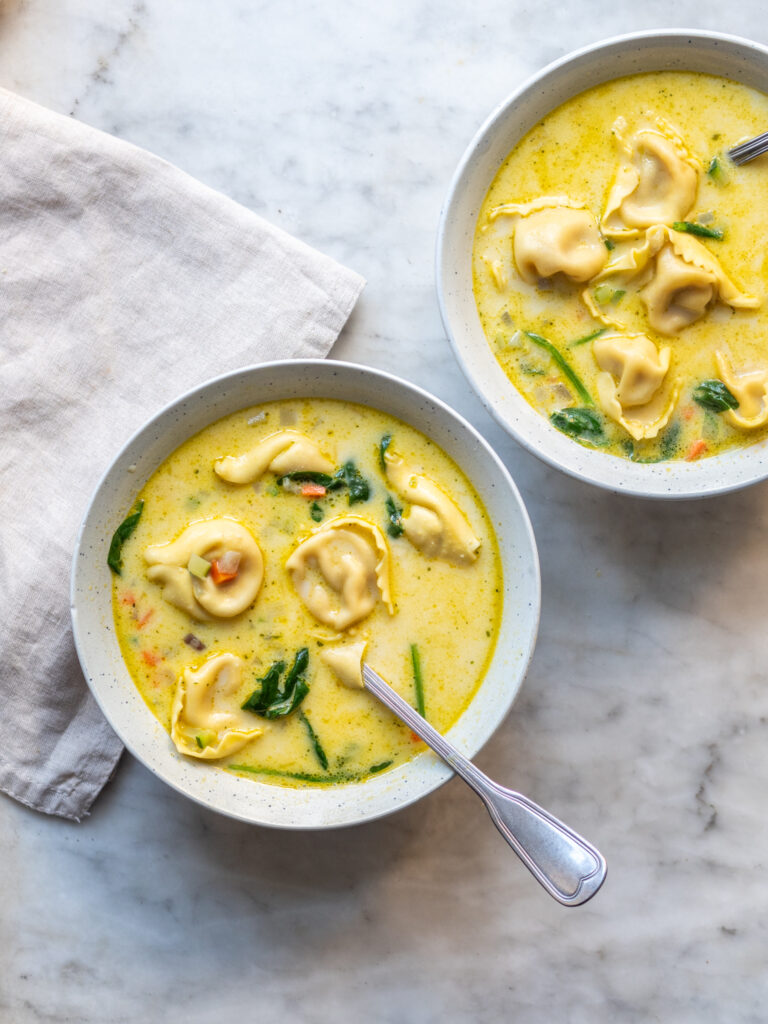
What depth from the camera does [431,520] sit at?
2.87 metres

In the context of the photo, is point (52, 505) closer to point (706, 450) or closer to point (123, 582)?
point (123, 582)

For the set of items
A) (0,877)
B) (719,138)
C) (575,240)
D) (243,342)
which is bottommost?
(0,877)

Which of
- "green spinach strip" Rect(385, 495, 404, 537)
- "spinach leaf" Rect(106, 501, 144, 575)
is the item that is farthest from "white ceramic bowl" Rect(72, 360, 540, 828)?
"green spinach strip" Rect(385, 495, 404, 537)

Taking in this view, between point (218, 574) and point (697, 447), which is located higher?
point (697, 447)

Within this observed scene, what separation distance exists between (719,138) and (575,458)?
3.84ft

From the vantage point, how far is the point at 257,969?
11.1 feet

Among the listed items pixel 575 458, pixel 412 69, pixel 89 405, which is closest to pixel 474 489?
pixel 575 458

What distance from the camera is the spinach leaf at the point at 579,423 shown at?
3.07 m

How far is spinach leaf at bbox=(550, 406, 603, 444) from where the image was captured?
3070 mm

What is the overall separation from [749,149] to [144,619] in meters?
2.51

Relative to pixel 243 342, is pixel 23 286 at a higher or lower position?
lower

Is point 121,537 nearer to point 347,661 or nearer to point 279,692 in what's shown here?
point 279,692

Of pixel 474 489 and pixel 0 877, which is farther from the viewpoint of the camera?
pixel 0 877

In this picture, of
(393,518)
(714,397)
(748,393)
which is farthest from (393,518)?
(748,393)
